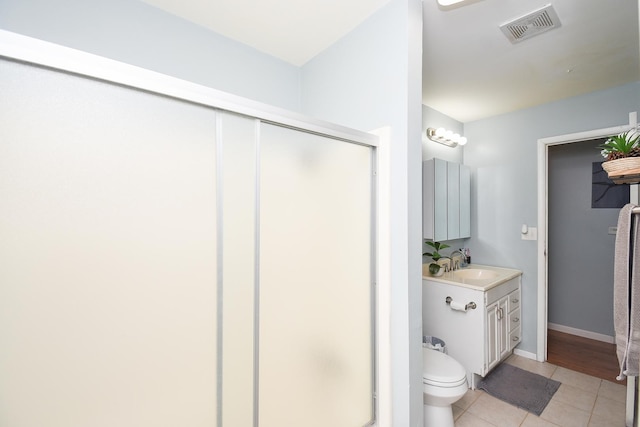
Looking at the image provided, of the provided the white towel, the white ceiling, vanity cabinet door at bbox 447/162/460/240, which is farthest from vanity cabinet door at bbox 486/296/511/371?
the white ceiling

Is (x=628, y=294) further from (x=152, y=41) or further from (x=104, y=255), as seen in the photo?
(x=152, y=41)

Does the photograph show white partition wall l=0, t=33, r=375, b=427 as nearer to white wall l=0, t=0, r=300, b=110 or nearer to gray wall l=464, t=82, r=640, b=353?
white wall l=0, t=0, r=300, b=110

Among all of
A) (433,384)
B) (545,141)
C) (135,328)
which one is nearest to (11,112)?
(135,328)

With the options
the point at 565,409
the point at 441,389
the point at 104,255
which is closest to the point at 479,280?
the point at 565,409

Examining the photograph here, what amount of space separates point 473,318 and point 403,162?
1.64m

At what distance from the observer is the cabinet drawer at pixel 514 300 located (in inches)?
105

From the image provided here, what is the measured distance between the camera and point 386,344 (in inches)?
57.1

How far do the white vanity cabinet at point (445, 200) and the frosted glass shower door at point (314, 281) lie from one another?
131 cm

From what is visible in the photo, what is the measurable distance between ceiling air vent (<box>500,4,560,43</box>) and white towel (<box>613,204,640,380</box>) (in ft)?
3.69

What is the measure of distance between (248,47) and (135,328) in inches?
70.4

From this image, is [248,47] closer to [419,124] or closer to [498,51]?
[419,124]

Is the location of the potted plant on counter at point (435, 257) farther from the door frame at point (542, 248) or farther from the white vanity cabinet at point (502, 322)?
the door frame at point (542, 248)

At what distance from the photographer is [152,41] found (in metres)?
1.51

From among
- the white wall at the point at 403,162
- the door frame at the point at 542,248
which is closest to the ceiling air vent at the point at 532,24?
the white wall at the point at 403,162
